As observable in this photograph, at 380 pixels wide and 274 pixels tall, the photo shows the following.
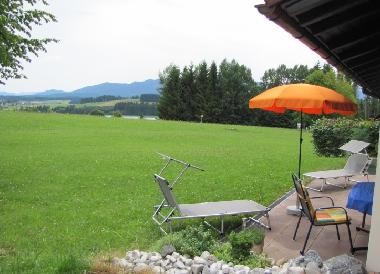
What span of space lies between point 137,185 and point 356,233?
19.9 ft

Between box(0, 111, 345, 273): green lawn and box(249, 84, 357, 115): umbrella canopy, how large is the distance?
2.85 metres

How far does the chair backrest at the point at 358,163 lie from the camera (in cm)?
1097

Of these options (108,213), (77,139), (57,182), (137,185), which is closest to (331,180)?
(137,185)

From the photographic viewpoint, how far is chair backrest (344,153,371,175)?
1097 cm

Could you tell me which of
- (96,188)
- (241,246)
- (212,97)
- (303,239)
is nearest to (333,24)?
(241,246)

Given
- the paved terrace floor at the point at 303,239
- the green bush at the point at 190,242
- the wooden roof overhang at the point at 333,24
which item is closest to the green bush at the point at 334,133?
the paved terrace floor at the point at 303,239

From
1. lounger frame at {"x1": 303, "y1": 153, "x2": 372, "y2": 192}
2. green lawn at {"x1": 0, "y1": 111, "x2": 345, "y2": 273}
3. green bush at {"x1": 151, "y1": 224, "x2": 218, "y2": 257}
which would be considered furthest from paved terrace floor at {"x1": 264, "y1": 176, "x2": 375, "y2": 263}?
lounger frame at {"x1": 303, "y1": 153, "x2": 372, "y2": 192}

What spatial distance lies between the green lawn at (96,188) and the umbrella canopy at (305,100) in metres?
2.85

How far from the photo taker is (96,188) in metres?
11.0

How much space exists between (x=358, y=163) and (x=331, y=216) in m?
5.29

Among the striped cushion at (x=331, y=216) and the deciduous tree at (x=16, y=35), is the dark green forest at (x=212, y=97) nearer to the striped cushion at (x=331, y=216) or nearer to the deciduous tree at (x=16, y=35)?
the deciduous tree at (x=16, y=35)

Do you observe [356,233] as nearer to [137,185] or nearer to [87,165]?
[137,185]

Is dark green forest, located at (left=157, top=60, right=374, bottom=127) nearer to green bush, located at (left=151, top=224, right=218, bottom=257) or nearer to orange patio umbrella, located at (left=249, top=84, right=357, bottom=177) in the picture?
orange patio umbrella, located at (left=249, top=84, right=357, bottom=177)

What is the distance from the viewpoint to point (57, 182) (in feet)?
38.4
